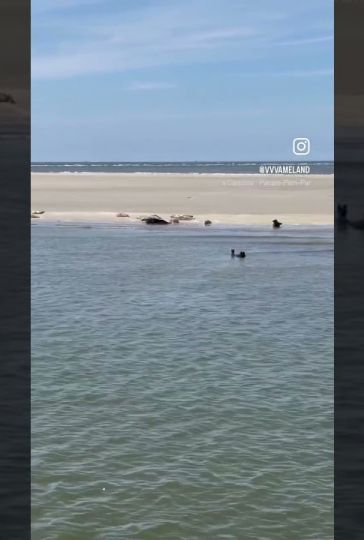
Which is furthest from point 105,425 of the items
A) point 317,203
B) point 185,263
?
point 317,203

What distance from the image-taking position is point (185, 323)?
14.0 meters

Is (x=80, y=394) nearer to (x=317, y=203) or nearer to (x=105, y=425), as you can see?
(x=105, y=425)

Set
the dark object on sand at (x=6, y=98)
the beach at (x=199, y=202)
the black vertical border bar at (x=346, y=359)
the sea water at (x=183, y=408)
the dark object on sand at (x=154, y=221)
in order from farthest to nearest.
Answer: the beach at (x=199, y=202)
the dark object on sand at (x=154, y=221)
the sea water at (x=183, y=408)
the dark object on sand at (x=6, y=98)
the black vertical border bar at (x=346, y=359)

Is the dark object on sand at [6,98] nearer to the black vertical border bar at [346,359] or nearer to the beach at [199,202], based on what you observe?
the black vertical border bar at [346,359]

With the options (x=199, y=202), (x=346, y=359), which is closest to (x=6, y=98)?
(x=346, y=359)

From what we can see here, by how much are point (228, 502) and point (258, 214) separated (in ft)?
103

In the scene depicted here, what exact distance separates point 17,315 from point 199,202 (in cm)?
4240

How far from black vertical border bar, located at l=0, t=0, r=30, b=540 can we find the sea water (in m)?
2.93

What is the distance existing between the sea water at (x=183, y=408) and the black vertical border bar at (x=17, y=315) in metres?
2.93

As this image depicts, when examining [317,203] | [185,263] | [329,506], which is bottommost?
[329,506]

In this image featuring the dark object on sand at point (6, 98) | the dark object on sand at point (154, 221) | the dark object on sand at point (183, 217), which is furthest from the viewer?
the dark object on sand at point (183, 217)

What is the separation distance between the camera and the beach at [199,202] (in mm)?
37250

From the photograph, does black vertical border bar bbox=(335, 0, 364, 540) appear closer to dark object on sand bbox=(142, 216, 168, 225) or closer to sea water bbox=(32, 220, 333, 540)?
sea water bbox=(32, 220, 333, 540)

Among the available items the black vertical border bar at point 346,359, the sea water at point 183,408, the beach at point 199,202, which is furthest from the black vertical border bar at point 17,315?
the beach at point 199,202
